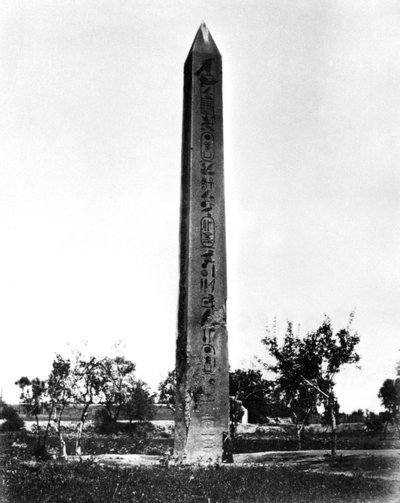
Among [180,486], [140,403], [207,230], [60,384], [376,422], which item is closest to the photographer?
[180,486]

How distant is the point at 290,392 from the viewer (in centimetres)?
1499

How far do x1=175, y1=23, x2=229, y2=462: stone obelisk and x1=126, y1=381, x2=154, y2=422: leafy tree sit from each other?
1923 cm

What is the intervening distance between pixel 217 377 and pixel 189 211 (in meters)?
2.93

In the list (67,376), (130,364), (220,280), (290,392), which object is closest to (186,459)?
(220,280)

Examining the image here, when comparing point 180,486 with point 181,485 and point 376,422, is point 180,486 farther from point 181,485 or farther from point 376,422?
point 376,422

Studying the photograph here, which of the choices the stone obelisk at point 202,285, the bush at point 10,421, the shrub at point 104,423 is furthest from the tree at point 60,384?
the shrub at point 104,423

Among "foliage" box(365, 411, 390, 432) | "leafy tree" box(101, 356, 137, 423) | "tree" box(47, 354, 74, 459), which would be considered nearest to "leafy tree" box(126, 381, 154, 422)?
"leafy tree" box(101, 356, 137, 423)

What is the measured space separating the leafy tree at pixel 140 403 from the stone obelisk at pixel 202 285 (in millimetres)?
19232

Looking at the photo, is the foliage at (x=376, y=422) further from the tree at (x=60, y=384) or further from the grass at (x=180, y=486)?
the grass at (x=180, y=486)

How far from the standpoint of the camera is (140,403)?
30.1m

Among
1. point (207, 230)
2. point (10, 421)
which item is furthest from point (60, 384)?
point (10, 421)

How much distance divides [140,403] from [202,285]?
69.3 feet

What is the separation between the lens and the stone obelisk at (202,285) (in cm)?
1009

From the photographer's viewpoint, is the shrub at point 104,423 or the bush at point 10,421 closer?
the bush at point 10,421
